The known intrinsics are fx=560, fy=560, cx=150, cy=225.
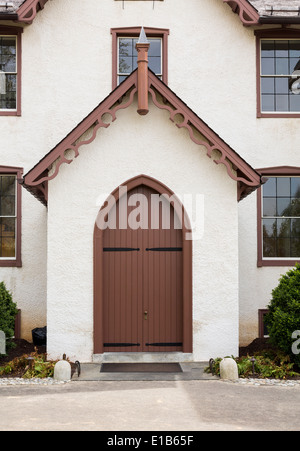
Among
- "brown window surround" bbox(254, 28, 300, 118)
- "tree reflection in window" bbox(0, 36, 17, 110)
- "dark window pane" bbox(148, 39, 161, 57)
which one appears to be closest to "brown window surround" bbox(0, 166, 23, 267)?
"tree reflection in window" bbox(0, 36, 17, 110)

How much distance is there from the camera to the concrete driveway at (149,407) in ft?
21.3

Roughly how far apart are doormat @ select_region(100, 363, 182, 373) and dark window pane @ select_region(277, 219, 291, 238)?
453 cm

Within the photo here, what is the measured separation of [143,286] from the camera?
10.9 metres

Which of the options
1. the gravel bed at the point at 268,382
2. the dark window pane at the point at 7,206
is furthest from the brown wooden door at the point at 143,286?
the dark window pane at the point at 7,206

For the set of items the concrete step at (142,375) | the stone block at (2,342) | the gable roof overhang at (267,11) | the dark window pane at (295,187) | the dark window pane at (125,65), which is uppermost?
the gable roof overhang at (267,11)

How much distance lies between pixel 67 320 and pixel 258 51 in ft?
25.4

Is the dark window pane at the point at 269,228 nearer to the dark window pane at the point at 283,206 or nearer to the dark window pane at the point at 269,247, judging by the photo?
the dark window pane at the point at 269,247

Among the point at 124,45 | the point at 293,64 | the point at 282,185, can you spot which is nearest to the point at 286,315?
the point at 282,185

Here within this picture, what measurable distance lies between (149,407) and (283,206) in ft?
24.0

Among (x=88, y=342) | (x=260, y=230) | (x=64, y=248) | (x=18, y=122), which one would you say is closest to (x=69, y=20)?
(x=18, y=122)

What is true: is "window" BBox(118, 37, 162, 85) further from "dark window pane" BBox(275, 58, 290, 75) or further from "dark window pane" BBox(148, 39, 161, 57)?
"dark window pane" BBox(275, 58, 290, 75)

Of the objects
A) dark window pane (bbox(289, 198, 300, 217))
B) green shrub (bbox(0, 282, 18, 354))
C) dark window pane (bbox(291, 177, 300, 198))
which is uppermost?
dark window pane (bbox(291, 177, 300, 198))

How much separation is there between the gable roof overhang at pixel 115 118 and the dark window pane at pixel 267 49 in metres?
4.24

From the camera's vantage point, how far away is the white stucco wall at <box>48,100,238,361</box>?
1055 cm
